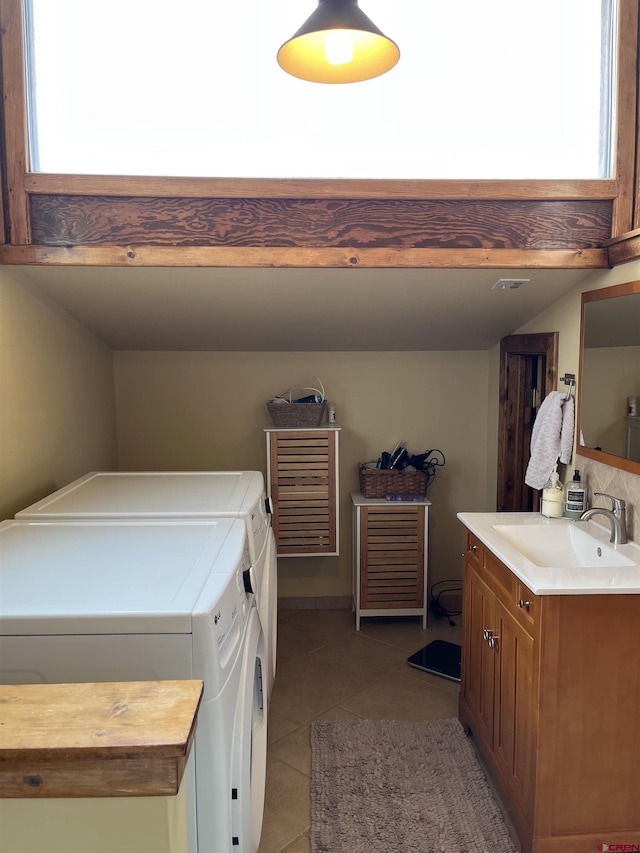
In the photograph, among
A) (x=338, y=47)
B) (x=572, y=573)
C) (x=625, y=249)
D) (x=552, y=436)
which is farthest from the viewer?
(x=552, y=436)

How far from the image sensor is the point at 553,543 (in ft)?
7.29

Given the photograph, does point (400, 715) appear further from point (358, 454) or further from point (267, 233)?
point (267, 233)

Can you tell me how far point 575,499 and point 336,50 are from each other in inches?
70.3

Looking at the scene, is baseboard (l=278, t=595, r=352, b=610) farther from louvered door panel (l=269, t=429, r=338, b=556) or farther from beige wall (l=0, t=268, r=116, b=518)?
beige wall (l=0, t=268, r=116, b=518)

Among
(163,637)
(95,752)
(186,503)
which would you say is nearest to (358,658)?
(186,503)

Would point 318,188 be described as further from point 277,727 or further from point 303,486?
point 277,727

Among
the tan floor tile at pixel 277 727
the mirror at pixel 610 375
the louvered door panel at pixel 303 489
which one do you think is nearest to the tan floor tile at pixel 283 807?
the tan floor tile at pixel 277 727

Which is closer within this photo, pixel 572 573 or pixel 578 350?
pixel 572 573

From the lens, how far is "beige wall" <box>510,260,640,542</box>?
205 centimetres

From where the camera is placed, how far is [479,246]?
228cm

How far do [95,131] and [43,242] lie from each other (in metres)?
0.47

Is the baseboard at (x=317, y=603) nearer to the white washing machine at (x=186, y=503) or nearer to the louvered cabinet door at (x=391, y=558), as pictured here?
the louvered cabinet door at (x=391, y=558)

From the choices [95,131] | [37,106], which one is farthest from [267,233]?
[37,106]

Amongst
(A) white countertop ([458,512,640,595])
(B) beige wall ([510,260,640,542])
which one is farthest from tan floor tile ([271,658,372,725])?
(B) beige wall ([510,260,640,542])
